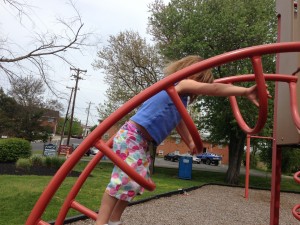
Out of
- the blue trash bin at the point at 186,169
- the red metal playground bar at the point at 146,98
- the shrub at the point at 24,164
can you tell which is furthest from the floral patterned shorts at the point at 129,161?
the blue trash bin at the point at 186,169

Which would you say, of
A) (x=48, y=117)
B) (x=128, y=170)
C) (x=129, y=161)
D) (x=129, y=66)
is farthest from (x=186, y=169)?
(x=48, y=117)

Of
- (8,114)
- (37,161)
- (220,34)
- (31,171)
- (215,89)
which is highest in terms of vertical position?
(220,34)

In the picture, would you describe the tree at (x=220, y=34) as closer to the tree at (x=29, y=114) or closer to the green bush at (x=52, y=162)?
the green bush at (x=52, y=162)

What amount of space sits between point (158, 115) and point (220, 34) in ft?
45.0

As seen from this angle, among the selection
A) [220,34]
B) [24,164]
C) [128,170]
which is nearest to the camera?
[128,170]

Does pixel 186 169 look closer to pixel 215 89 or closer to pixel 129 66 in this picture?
pixel 129 66

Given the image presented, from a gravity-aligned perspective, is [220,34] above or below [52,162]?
above

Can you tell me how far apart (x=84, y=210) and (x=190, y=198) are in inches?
253

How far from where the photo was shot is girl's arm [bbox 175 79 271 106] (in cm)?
182

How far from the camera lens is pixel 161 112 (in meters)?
1.95

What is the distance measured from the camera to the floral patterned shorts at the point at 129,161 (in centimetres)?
191

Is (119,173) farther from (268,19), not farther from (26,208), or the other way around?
(268,19)

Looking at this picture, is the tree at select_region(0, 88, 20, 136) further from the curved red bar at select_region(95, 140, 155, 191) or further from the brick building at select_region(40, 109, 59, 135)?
the curved red bar at select_region(95, 140, 155, 191)

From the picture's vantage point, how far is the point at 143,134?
1.99 metres
